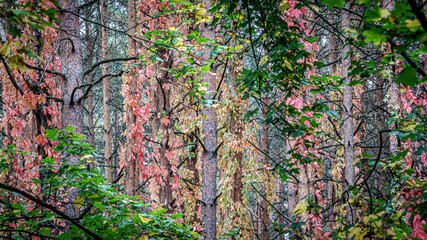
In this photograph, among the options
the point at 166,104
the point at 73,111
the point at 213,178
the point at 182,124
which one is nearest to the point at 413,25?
the point at 213,178

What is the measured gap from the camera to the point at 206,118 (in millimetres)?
4484

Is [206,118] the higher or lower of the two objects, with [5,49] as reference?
higher

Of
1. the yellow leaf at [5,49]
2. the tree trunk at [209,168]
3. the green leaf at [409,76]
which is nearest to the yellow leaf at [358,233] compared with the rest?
the green leaf at [409,76]

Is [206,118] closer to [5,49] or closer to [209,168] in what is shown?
[209,168]

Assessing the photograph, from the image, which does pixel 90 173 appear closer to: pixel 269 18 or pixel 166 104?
pixel 269 18

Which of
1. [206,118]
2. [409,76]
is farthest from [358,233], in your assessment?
[206,118]

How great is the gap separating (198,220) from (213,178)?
3286 millimetres

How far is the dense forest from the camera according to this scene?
246cm

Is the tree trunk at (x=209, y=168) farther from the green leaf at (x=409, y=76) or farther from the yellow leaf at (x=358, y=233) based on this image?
the green leaf at (x=409, y=76)

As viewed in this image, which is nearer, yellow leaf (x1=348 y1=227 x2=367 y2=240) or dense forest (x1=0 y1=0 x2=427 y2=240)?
yellow leaf (x1=348 y1=227 x2=367 y2=240)

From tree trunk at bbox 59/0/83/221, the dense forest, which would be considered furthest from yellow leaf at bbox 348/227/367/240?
tree trunk at bbox 59/0/83/221

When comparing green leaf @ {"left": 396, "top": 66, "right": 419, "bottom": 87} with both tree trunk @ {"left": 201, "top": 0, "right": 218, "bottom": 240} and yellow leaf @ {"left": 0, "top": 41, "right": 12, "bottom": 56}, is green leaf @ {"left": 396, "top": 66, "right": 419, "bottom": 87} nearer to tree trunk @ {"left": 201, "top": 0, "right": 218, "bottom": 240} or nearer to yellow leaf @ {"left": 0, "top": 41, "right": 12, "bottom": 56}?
yellow leaf @ {"left": 0, "top": 41, "right": 12, "bottom": 56}

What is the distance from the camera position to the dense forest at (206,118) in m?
2.46

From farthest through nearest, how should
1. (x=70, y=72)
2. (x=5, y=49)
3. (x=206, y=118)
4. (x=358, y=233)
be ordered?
(x=206, y=118)
(x=70, y=72)
(x=358, y=233)
(x=5, y=49)
